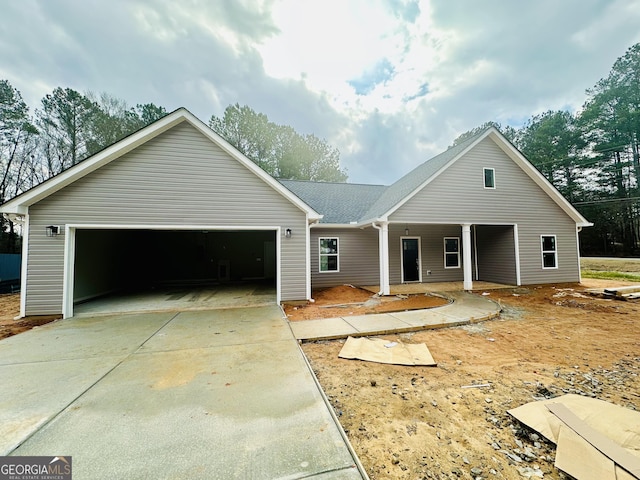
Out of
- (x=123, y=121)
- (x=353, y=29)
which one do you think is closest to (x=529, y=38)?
(x=353, y=29)

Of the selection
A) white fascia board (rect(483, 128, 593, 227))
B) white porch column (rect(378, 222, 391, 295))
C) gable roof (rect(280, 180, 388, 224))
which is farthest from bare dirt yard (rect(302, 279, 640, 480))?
gable roof (rect(280, 180, 388, 224))

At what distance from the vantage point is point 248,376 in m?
3.24

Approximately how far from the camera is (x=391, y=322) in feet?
18.1

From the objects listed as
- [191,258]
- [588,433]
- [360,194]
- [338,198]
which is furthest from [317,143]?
[588,433]

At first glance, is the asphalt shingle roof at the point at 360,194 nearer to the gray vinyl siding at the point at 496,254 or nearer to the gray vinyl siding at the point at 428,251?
the gray vinyl siding at the point at 428,251

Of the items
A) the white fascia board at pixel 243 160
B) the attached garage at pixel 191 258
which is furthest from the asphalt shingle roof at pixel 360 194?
the attached garage at pixel 191 258

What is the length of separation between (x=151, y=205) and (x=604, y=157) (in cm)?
3627

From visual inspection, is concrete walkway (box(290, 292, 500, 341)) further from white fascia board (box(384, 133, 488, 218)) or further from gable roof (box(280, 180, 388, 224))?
gable roof (box(280, 180, 388, 224))

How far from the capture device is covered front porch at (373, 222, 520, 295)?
35.6 feet

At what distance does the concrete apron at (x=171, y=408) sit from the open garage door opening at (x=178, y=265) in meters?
4.59

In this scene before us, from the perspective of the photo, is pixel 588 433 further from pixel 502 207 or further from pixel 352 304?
pixel 502 207

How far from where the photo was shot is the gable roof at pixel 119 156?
6.14 metres

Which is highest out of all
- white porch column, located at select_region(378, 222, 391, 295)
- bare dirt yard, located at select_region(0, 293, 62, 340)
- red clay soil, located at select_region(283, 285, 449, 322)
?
white porch column, located at select_region(378, 222, 391, 295)

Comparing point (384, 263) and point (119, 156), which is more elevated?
point (119, 156)
